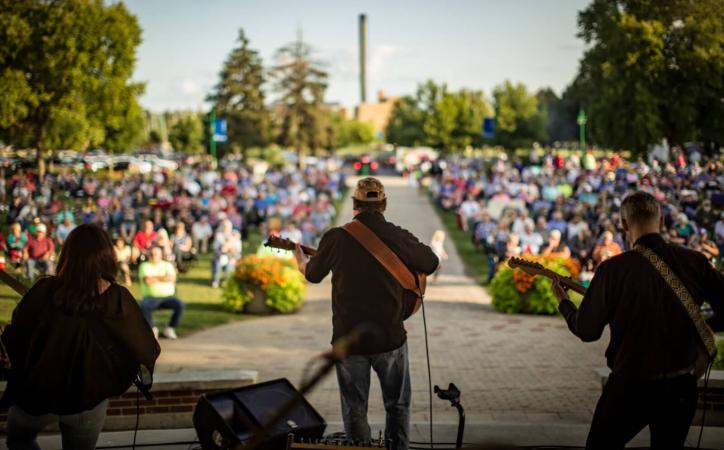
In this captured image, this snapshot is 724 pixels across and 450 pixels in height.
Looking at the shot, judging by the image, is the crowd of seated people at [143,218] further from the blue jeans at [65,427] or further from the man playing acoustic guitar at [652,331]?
the man playing acoustic guitar at [652,331]

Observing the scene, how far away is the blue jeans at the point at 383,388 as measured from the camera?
184 inches

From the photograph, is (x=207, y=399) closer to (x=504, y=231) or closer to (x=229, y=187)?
(x=504, y=231)

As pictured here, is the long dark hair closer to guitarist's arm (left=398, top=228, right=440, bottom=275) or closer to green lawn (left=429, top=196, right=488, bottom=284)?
guitarist's arm (left=398, top=228, right=440, bottom=275)

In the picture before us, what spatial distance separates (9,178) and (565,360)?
909 centimetres

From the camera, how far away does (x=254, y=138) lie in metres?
74.4

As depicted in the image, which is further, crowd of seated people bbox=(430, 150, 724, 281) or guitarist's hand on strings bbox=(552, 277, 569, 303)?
crowd of seated people bbox=(430, 150, 724, 281)

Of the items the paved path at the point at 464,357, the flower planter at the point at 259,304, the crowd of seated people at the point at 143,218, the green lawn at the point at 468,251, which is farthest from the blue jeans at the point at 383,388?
the green lawn at the point at 468,251

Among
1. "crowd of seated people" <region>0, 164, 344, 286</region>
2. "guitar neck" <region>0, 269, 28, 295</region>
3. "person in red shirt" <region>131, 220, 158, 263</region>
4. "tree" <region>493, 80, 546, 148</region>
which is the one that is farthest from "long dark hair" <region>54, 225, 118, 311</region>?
"tree" <region>493, 80, 546, 148</region>

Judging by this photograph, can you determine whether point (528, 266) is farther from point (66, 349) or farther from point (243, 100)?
point (243, 100)

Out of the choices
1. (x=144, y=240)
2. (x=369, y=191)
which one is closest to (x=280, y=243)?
(x=369, y=191)

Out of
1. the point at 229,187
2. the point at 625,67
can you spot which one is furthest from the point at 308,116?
the point at 625,67

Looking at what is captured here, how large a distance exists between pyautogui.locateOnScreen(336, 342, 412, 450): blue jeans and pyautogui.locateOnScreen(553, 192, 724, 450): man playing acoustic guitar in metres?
1.11

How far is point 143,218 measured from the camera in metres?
20.6

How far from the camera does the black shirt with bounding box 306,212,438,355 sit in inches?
181
